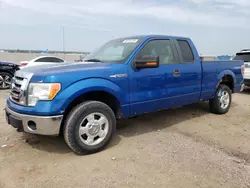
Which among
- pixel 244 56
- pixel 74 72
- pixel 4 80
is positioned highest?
pixel 244 56

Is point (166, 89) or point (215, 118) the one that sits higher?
point (166, 89)

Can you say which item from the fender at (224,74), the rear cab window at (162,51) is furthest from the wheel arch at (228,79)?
the rear cab window at (162,51)

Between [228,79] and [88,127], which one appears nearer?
[88,127]

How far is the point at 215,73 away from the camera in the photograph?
5.66 meters

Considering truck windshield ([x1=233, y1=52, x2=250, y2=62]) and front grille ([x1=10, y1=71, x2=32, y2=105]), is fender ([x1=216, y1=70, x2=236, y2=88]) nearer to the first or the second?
truck windshield ([x1=233, y1=52, x2=250, y2=62])

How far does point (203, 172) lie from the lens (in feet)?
10.2

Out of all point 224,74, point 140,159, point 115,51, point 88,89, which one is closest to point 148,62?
point 115,51

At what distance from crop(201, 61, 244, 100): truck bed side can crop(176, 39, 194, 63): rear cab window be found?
17.3 inches

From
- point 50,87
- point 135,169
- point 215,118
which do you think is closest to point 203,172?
point 135,169

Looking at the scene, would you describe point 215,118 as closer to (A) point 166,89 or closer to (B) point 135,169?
(A) point 166,89

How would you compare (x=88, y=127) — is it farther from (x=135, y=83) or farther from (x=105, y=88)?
(x=135, y=83)

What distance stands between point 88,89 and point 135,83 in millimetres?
906

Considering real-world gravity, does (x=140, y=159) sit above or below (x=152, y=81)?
below

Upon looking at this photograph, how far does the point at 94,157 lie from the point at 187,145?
159 cm
